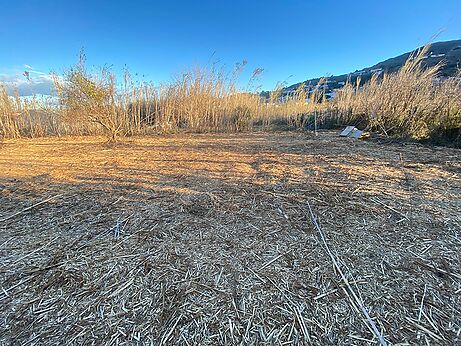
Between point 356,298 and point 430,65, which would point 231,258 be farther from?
point 430,65

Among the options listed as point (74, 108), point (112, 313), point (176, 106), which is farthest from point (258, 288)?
point (176, 106)

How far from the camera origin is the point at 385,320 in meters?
1.04

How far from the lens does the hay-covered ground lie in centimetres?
103

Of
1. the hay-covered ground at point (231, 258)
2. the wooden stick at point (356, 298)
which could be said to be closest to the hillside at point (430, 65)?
the hay-covered ground at point (231, 258)

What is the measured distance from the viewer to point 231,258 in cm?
147

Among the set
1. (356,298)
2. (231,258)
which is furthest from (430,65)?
(231,258)

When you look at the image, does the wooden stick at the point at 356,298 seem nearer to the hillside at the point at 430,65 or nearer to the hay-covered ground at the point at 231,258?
the hay-covered ground at the point at 231,258

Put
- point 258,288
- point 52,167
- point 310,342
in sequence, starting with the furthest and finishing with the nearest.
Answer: point 52,167, point 258,288, point 310,342

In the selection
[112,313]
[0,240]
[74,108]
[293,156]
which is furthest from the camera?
[74,108]

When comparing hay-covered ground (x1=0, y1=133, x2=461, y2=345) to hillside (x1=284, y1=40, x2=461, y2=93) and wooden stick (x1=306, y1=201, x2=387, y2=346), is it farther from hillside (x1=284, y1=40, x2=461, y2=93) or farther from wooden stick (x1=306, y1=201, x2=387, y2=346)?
hillside (x1=284, y1=40, x2=461, y2=93)

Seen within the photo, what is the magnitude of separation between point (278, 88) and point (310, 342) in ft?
29.0

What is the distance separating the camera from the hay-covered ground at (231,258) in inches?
40.6

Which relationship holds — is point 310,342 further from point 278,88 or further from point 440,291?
point 278,88

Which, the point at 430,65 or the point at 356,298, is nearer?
the point at 356,298
